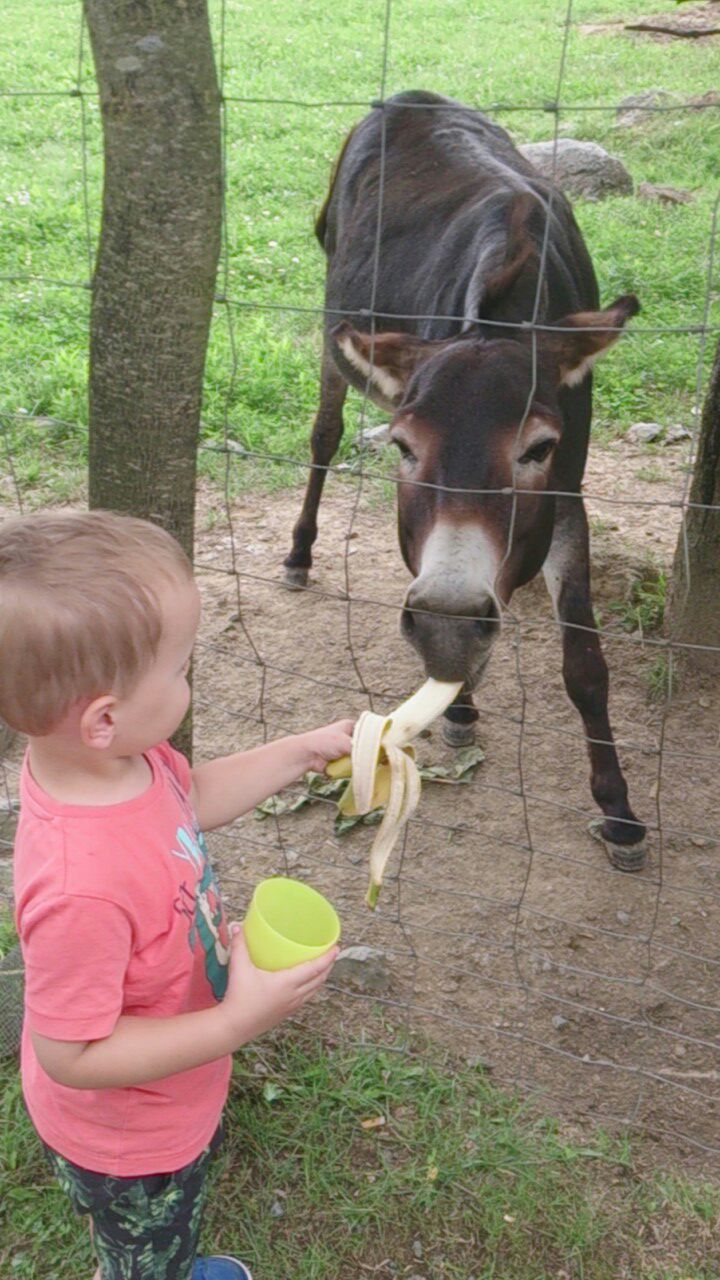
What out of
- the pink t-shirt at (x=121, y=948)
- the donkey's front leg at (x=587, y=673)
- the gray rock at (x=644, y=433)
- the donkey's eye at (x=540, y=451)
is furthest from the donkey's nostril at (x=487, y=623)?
the gray rock at (x=644, y=433)

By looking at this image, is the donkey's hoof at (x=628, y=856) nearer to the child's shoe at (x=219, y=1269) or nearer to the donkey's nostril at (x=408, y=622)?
the donkey's nostril at (x=408, y=622)

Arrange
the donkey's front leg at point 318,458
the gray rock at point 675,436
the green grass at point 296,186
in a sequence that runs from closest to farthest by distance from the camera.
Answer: the donkey's front leg at point 318,458 → the gray rock at point 675,436 → the green grass at point 296,186

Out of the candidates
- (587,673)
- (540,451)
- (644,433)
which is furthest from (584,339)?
(644,433)

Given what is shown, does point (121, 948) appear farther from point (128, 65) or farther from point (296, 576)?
point (296, 576)

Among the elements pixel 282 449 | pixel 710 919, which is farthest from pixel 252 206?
Answer: pixel 710 919

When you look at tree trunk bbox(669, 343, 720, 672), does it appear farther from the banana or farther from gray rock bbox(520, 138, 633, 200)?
gray rock bbox(520, 138, 633, 200)

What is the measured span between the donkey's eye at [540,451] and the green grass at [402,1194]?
4.52 feet

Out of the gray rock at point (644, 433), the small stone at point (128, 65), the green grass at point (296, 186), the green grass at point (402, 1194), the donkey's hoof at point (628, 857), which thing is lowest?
the donkey's hoof at point (628, 857)

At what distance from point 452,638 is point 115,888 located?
3.92 feet

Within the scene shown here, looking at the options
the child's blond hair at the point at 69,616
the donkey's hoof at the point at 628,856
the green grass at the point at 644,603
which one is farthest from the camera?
the green grass at the point at 644,603

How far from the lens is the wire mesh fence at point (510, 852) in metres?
2.56

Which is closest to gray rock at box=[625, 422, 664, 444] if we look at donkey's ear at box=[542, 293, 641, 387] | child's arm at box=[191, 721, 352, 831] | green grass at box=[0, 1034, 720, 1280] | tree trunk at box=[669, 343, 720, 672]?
tree trunk at box=[669, 343, 720, 672]

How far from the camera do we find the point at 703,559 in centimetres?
377

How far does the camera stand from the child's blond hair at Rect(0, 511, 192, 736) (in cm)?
146
